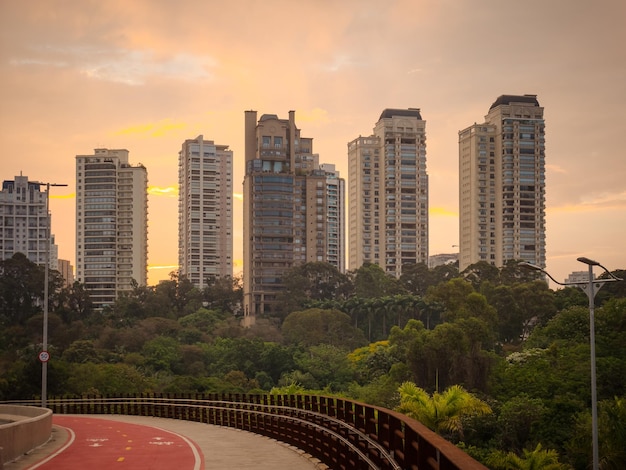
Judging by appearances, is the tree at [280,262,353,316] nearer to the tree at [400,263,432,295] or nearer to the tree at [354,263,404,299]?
the tree at [354,263,404,299]

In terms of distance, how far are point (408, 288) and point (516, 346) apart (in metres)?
67.2

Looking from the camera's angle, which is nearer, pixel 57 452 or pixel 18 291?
pixel 57 452

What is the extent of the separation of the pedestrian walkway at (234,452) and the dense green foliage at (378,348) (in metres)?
17.5

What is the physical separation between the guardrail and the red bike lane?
2.75m

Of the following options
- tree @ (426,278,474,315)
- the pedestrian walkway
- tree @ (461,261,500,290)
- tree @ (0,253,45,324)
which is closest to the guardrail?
the pedestrian walkway

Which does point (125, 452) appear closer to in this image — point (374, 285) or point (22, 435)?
point (22, 435)

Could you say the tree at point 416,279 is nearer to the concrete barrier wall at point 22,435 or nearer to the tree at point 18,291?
the tree at point 18,291

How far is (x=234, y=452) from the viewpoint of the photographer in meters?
26.2

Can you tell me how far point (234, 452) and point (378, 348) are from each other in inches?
3763

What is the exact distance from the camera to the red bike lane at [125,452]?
2302cm

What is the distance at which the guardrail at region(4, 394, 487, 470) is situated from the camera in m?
10.2

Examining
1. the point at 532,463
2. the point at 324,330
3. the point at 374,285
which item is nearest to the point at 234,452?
the point at 532,463

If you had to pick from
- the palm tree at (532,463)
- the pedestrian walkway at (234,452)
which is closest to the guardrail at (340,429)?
the pedestrian walkway at (234,452)

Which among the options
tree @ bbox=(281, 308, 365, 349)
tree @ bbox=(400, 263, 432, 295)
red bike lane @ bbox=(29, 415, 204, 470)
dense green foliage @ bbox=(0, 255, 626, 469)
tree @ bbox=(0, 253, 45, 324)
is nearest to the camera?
red bike lane @ bbox=(29, 415, 204, 470)
